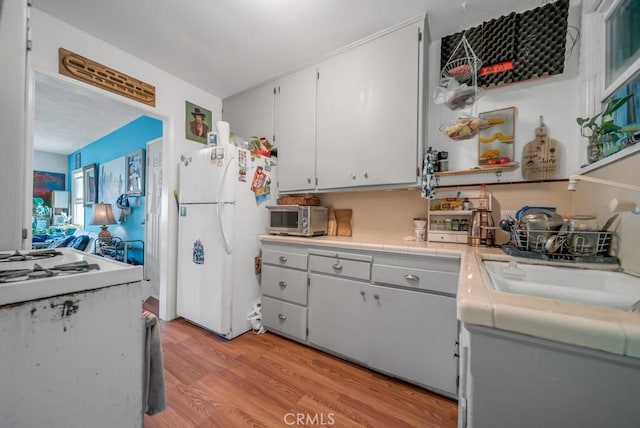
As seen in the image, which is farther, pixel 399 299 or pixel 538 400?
pixel 399 299

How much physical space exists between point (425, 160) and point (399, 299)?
984mm

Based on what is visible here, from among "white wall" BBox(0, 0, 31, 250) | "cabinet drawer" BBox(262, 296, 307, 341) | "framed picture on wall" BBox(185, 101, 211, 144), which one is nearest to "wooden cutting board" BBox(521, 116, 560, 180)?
"cabinet drawer" BBox(262, 296, 307, 341)

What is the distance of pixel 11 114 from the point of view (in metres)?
1.05

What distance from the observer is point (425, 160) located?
5.54 feet

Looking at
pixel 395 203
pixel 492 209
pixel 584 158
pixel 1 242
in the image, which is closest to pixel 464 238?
pixel 492 209

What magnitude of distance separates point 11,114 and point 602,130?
2680 millimetres

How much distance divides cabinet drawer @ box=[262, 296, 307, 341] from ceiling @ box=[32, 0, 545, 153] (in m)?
2.19

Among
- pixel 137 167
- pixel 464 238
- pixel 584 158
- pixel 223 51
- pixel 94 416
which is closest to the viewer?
pixel 94 416

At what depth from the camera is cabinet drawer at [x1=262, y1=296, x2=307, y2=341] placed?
1.91 m

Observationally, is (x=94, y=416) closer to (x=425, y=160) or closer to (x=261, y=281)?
(x=261, y=281)

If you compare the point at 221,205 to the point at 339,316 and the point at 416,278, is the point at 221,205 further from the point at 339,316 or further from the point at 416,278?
the point at 416,278

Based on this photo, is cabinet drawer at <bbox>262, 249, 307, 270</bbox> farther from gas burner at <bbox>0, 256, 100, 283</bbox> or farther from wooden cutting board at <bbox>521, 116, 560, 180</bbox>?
wooden cutting board at <bbox>521, 116, 560, 180</bbox>

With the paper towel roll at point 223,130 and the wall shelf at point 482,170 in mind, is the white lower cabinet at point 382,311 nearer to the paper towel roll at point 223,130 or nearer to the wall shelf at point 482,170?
the wall shelf at point 482,170

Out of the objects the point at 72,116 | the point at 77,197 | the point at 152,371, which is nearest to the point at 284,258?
the point at 152,371
